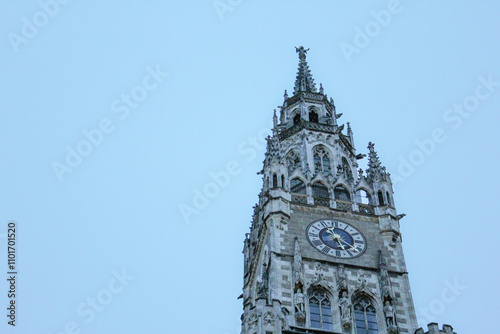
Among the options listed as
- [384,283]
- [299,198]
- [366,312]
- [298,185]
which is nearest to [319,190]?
[298,185]

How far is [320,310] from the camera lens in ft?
147

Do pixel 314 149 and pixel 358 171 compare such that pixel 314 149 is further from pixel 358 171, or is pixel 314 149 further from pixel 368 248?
pixel 368 248

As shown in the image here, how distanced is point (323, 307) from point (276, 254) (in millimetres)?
4177

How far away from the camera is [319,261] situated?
155 feet

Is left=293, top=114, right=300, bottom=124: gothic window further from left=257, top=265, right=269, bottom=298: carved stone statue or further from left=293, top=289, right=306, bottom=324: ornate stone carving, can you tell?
left=293, top=289, right=306, bottom=324: ornate stone carving

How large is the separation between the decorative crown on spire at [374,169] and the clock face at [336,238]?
5987 millimetres

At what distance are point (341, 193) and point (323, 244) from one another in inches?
295

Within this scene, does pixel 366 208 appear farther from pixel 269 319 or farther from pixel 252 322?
pixel 252 322

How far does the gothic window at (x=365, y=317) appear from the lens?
145 ft

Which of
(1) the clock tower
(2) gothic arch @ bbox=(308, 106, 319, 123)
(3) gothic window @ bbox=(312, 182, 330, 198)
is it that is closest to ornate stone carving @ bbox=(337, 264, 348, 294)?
(1) the clock tower

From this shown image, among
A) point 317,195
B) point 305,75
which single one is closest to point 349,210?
point 317,195

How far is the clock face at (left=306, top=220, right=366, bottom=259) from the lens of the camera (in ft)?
159

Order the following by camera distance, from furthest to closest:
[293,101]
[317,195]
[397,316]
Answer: [293,101] < [317,195] < [397,316]

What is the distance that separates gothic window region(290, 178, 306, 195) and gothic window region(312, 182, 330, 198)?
0.75 metres
